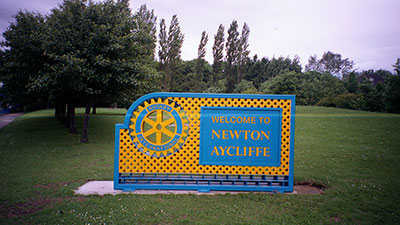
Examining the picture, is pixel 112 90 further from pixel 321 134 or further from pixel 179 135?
pixel 321 134

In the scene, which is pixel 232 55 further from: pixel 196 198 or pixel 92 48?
pixel 196 198

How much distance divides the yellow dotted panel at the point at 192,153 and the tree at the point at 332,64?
3753 centimetres

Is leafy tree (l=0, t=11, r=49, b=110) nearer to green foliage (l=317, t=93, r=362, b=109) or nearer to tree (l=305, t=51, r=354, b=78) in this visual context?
green foliage (l=317, t=93, r=362, b=109)

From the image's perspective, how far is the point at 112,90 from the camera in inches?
468

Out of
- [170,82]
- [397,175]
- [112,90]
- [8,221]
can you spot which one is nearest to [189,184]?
[8,221]

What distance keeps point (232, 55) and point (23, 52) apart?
71.2 feet

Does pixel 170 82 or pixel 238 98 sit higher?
pixel 170 82

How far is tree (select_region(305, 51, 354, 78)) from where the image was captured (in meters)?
37.8

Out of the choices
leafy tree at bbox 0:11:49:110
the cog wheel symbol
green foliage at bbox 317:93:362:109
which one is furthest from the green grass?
green foliage at bbox 317:93:362:109

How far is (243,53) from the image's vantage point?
29.0 m

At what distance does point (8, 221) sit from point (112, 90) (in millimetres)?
8379

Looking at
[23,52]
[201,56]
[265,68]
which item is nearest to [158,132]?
[23,52]

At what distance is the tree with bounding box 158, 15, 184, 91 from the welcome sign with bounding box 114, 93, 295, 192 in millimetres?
24679

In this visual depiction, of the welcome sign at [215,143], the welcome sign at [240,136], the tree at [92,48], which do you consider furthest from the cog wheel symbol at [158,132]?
the tree at [92,48]
